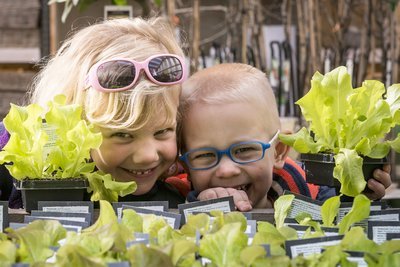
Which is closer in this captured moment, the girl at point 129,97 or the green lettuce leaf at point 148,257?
the green lettuce leaf at point 148,257

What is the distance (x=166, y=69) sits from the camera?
2.13 metres

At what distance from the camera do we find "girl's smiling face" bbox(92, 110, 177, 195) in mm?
2078

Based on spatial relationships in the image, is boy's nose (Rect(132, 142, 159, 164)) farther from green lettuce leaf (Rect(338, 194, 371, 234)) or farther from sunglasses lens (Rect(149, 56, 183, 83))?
green lettuce leaf (Rect(338, 194, 371, 234))

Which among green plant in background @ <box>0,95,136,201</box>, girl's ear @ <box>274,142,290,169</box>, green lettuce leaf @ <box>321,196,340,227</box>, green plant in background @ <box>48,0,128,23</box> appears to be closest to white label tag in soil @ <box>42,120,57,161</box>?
green plant in background @ <box>0,95,136,201</box>

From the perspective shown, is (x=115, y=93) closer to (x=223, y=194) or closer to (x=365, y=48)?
(x=223, y=194)

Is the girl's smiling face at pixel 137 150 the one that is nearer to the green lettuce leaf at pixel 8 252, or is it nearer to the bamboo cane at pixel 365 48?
the green lettuce leaf at pixel 8 252

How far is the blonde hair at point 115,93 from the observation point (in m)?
2.06

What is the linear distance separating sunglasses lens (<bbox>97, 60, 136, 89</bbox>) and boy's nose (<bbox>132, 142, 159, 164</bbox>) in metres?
0.15

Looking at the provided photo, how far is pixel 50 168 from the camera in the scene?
186cm

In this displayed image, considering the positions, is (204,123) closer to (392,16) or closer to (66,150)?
(66,150)

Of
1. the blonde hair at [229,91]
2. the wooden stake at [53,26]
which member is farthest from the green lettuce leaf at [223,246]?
the wooden stake at [53,26]

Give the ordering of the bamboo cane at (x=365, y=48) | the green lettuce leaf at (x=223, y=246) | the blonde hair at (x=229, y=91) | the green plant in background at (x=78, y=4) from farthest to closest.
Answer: the bamboo cane at (x=365, y=48) < the green plant in background at (x=78, y=4) < the blonde hair at (x=229, y=91) < the green lettuce leaf at (x=223, y=246)

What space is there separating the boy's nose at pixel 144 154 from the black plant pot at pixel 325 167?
0.38 meters

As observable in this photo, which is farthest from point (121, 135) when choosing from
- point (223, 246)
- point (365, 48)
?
point (365, 48)
